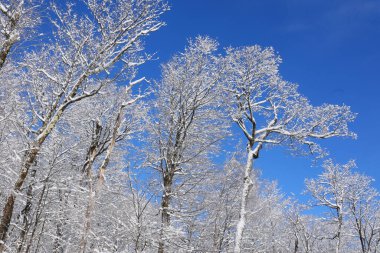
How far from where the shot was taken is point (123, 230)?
11070 millimetres

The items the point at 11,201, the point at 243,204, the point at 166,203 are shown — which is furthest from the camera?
the point at 166,203

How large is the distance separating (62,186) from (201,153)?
5.74m

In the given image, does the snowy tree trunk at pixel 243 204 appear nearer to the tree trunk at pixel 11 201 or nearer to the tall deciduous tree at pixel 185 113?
the tall deciduous tree at pixel 185 113

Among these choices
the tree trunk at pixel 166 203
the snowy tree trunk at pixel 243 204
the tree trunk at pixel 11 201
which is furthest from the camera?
the tree trunk at pixel 166 203

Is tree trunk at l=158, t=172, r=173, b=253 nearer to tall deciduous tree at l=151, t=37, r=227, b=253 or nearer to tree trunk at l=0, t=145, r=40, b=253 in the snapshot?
tall deciduous tree at l=151, t=37, r=227, b=253

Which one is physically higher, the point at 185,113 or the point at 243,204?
the point at 185,113

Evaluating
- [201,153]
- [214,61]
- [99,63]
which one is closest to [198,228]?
[201,153]

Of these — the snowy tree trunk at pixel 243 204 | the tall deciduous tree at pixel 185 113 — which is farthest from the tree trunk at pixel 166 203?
the snowy tree trunk at pixel 243 204

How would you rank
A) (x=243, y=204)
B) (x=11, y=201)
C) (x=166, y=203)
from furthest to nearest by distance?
(x=166, y=203), (x=243, y=204), (x=11, y=201)

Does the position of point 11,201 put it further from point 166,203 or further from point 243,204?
point 243,204

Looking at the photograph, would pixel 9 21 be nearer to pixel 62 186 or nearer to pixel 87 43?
pixel 87 43

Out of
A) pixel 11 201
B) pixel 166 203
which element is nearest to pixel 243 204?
pixel 166 203

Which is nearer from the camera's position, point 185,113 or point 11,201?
point 11,201

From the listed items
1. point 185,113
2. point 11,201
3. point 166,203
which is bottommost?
point 11,201
